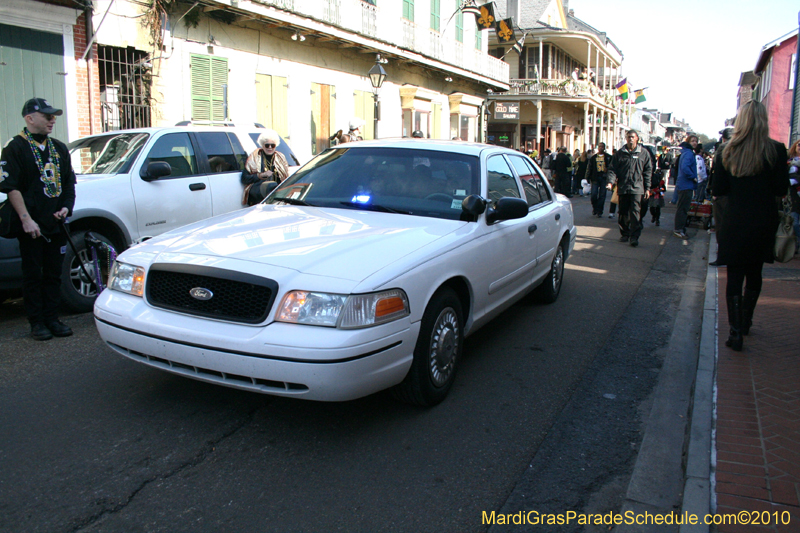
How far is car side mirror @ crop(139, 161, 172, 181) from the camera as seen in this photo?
629 centimetres

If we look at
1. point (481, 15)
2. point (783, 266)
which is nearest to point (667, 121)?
point (481, 15)

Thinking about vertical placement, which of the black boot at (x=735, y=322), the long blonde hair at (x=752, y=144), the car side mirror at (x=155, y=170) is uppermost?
the long blonde hair at (x=752, y=144)

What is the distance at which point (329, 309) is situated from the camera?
321cm

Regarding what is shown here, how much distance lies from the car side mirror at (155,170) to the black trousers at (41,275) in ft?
4.11

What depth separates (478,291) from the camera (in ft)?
14.3

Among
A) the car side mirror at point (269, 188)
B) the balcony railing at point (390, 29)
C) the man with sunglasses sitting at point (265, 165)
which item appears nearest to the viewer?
the car side mirror at point (269, 188)

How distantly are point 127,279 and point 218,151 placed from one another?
158 inches

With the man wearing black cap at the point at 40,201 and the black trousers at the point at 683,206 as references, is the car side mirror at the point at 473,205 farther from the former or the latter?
the black trousers at the point at 683,206

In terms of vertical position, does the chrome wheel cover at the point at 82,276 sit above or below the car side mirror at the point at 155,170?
below

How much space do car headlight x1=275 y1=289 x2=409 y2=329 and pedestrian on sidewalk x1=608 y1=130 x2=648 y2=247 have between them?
29.2ft

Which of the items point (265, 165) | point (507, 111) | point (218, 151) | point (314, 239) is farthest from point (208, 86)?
point (507, 111)

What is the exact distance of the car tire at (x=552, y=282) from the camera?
6461 mm

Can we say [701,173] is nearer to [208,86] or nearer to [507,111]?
[208,86]

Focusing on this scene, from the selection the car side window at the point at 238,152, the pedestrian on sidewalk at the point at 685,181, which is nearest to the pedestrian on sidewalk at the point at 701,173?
the pedestrian on sidewalk at the point at 685,181
